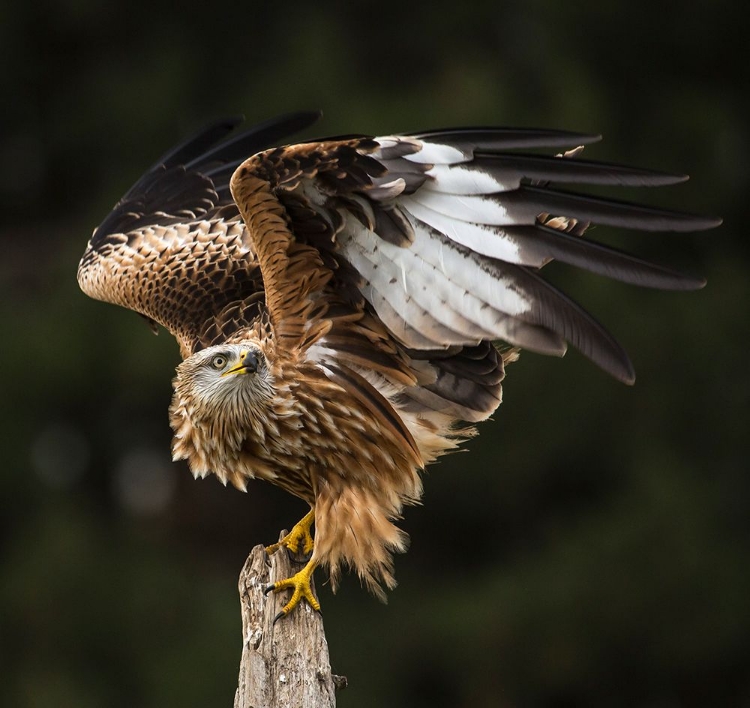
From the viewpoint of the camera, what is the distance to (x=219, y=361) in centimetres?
549

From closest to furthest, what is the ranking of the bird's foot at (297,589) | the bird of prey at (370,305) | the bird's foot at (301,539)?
the bird of prey at (370,305)
the bird's foot at (297,589)
the bird's foot at (301,539)

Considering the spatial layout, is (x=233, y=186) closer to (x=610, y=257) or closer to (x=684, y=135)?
(x=610, y=257)

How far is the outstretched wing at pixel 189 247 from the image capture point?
625 centimetres

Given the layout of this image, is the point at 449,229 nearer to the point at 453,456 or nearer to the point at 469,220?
the point at 469,220

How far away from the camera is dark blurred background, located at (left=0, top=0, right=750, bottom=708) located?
12422 mm

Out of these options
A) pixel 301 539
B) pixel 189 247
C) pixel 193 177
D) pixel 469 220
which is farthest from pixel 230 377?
pixel 193 177

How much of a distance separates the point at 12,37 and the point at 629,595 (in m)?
7.93

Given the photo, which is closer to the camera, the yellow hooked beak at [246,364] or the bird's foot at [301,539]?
the yellow hooked beak at [246,364]

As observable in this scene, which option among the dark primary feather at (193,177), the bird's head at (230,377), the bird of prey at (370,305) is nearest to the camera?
the bird of prey at (370,305)

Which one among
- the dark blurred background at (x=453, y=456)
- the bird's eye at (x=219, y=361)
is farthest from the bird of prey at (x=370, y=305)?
the dark blurred background at (x=453, y=456)

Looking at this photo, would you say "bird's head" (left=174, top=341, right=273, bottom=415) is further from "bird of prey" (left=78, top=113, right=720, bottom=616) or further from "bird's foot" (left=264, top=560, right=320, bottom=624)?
"bird's foot" (left=264, top=560, right=320, bottom=624)

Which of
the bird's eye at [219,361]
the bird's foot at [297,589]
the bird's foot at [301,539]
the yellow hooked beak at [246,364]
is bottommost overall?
the bird's foot at [297,589]

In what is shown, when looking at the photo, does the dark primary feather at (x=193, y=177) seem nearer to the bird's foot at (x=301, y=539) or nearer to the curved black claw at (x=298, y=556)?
the bird's foot at (x=301, y=539)

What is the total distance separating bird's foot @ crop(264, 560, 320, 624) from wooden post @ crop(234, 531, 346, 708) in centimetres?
2
